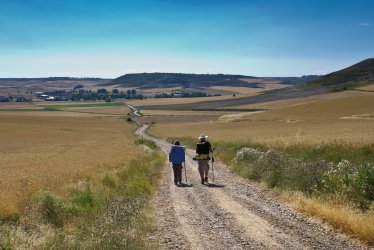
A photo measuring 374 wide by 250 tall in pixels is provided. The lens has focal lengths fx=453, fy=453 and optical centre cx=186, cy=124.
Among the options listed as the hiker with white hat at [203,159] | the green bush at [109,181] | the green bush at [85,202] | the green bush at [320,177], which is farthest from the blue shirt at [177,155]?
the green bush at [85,202]

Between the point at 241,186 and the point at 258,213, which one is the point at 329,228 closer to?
the point at 258,213

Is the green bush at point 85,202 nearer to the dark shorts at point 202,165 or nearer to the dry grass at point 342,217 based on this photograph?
the dry grass at point 342,217

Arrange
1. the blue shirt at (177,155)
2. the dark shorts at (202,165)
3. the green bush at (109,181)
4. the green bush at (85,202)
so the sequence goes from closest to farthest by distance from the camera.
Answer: the green bush at (85,202) → the green bush at (109,181) → the dark shorts at (202,165) → the blue shirt at (177,155)

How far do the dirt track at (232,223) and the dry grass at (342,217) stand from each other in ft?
1.04

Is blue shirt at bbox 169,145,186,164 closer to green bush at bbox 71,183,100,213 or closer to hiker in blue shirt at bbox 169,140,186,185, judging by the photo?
hiker in blue shirt at bbox 169,140,186,185

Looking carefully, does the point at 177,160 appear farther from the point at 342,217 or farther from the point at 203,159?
the point at 342,217

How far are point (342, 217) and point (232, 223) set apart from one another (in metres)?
2.62

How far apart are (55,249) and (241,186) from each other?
1129 centimetres

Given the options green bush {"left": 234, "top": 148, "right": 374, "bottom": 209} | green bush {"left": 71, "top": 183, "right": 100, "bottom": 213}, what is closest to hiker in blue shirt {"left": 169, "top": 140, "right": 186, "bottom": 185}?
green bush {"left": 234, "top": 148, "right": 374, "bottom": 209}

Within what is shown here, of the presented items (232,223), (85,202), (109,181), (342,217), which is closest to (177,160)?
(109,181)

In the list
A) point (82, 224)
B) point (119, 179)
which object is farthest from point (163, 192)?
Result: point (82, 224)

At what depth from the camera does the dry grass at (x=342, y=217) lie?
377 inches

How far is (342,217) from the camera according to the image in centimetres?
1062

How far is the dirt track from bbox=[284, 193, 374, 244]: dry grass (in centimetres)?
32
